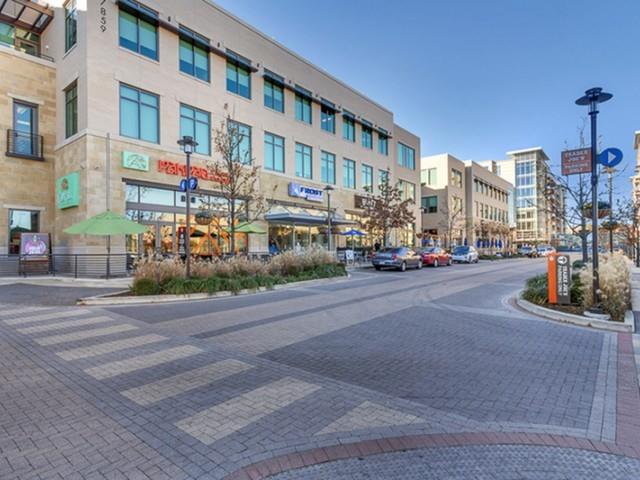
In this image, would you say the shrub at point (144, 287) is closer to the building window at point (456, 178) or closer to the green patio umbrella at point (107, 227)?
the green patio umbrella at point (107, 227)

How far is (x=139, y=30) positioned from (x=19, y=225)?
38.3ft

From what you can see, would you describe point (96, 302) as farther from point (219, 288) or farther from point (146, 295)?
point (219, 288)

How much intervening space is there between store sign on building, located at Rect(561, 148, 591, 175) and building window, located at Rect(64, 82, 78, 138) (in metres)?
20.7

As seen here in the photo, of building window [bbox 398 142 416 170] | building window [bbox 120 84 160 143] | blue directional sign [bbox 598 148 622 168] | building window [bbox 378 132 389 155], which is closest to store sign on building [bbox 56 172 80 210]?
building window [bbox 120 84 160 143]

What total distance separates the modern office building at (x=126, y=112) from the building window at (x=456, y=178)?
1381 inches

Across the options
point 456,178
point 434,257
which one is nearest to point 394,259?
point 434,257

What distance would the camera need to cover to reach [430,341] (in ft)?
22.4

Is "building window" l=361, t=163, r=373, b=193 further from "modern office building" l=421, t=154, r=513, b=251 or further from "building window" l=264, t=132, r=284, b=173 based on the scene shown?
"modern office building" l=421, t=154, r=513, b=251

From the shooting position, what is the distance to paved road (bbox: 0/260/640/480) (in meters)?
3.10

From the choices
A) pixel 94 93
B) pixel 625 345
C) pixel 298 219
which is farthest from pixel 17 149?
pixel 625 345

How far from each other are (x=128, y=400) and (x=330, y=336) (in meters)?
3.71

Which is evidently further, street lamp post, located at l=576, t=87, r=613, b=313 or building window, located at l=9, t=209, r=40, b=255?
building window, located at l=9, t=209, r=40, b=255

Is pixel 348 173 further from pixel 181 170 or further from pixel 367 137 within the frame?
pixel 181 170

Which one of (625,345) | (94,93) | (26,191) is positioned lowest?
(625,345)
